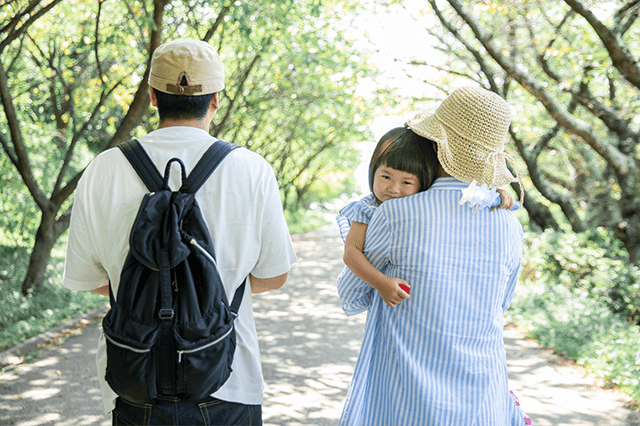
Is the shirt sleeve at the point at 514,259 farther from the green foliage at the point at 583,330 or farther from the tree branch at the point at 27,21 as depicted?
the tree branch at the point at 27,21

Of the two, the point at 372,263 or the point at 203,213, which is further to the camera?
the point at 372,263

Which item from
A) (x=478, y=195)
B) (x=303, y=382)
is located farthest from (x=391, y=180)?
(x=303, y=382)

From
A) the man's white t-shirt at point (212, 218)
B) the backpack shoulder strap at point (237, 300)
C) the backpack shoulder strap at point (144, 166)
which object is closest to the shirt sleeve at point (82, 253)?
the man's white t-shirt at point (212, 218)

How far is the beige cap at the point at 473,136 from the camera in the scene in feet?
6.37

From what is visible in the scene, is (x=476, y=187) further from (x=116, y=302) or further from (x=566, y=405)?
(x=566, y=405)

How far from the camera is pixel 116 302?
175 centimetres

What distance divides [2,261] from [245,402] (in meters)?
9.39

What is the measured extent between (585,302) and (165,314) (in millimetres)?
7957

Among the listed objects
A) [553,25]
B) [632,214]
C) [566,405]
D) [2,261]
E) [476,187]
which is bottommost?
[566,405]

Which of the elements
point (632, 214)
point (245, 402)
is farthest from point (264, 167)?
point (632, 214)

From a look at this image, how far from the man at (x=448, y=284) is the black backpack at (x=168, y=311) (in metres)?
0.61

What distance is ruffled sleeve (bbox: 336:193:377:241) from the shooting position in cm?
215

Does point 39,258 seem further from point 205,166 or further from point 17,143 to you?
point 205,166

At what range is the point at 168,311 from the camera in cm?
166
